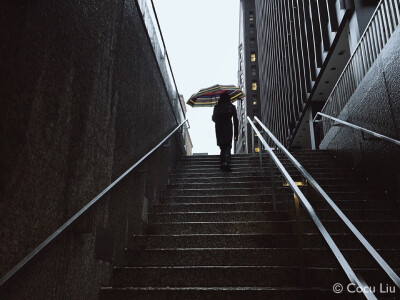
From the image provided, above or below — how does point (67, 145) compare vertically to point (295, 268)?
above

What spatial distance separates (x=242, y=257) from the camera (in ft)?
9.80

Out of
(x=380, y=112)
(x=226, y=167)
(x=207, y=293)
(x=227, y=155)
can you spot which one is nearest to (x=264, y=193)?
(x=226, y=167)

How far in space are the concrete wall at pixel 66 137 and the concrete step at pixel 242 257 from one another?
0.31 metres

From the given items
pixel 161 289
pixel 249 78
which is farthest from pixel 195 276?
pixel 249 78

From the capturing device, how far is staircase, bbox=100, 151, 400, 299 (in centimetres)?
251

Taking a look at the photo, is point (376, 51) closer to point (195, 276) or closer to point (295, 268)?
point (295, 268)

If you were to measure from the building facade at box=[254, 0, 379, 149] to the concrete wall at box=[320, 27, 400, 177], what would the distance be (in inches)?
173

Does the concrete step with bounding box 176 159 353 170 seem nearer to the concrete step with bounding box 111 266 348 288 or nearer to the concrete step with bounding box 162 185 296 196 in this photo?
the concrete step with bounding box 162 185 296 196

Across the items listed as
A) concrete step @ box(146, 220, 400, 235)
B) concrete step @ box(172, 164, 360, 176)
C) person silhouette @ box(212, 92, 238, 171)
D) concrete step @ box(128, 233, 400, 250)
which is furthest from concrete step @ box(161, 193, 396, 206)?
person silhouette @ box(212, 92, 238, 171)

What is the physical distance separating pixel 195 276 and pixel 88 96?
1.63 meters

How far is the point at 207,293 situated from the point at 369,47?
4961 mm

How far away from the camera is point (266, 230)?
3545mm

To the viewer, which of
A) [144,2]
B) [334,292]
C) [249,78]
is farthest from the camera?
[249,78]

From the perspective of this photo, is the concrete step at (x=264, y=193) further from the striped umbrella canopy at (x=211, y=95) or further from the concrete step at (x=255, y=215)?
the striped umbrella canopy at (x=211, y=95)
